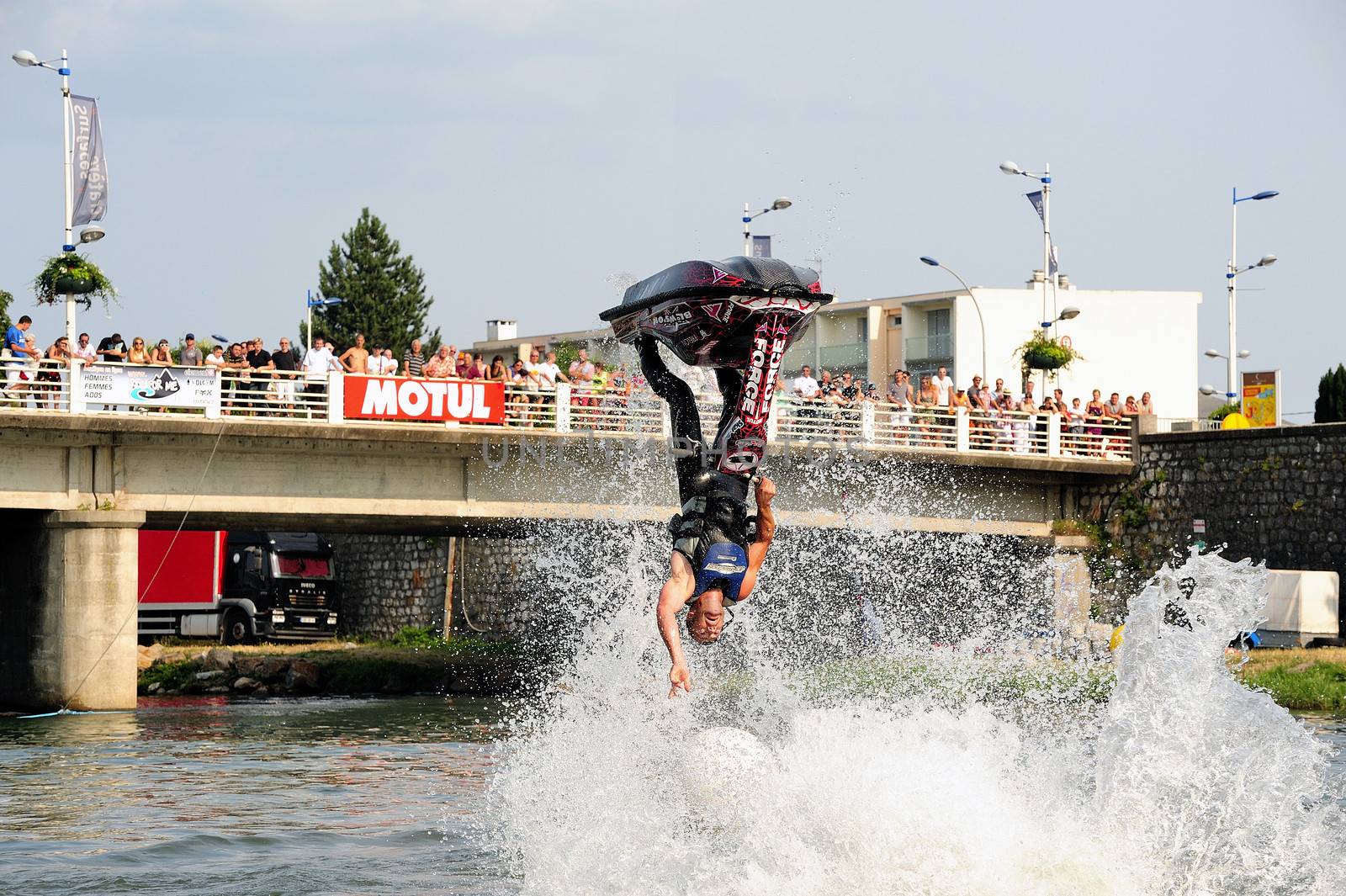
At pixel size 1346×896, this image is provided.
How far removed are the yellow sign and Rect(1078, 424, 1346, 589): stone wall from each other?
19.5 feet

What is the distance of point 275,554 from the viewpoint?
161 ft

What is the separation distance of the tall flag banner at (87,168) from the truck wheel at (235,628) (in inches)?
749

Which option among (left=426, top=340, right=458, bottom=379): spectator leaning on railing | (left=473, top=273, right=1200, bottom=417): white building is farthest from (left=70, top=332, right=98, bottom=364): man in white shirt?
(left=473, top=273, right=1200, bottom=417): white building

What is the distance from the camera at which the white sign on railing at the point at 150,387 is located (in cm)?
2755

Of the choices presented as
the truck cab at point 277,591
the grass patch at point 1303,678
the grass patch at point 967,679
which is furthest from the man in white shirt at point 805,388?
the truck cab at point 277,591

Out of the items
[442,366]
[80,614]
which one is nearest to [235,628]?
[442,366]

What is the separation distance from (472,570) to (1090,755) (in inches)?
1129

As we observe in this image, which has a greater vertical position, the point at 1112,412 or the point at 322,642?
the point at 1112,412

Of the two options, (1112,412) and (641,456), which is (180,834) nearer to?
(641,456)

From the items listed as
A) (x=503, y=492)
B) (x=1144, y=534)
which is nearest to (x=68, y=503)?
(x=503, y=492)

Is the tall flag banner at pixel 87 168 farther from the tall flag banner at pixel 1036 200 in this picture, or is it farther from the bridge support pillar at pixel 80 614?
the tall flag banner at pixel 1036 200

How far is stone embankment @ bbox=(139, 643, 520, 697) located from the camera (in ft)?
124

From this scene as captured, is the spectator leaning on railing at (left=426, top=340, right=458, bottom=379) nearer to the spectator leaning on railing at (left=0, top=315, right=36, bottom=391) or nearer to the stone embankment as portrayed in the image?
the spectator leaning on railing at (left=0, top=315, right=36, bottom=391)

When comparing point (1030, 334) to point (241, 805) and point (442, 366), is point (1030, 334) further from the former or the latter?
point (241, 805)
